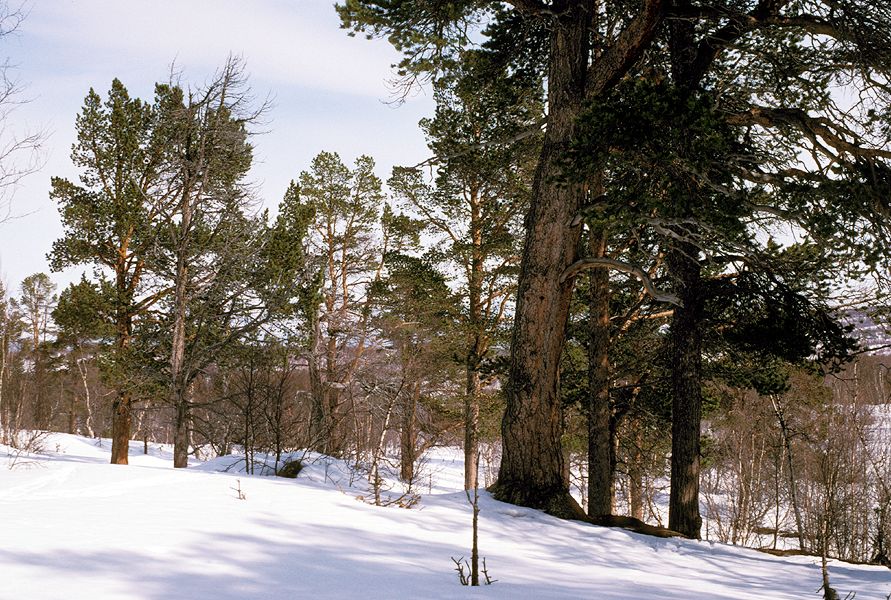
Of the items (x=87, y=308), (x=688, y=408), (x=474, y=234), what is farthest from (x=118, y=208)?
(x=688, y=408)

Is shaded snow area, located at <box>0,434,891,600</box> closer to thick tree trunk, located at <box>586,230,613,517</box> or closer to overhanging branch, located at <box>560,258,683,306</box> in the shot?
overhanging branch, located at <box>560,258,683,306</box>

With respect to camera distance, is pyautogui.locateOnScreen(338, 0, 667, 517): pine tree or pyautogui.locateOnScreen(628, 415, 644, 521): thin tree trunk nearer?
pyautogui.locateOnScreen(338, 0, 667, 517): pine tree

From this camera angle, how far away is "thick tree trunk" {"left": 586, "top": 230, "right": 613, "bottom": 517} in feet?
33.3

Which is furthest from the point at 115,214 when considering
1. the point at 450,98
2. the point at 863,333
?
the point at 863,333

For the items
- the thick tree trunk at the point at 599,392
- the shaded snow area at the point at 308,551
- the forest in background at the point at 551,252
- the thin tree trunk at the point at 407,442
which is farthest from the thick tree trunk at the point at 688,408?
the thin tree trunk at the point at 407,442

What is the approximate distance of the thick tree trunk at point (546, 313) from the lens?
6961 millimetres

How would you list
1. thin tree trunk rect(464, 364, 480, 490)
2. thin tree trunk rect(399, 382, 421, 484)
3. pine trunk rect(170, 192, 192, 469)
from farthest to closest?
thin tree trunk rect(464, 364, 480, 490) < pine trunk rect(170, 192, 192, 469) < thin tree trunk rect(399, 382, 421, 484)

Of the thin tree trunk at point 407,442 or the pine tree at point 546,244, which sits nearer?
the pine tree at point 546,244

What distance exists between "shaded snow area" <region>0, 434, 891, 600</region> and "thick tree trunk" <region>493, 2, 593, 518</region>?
0.78 m

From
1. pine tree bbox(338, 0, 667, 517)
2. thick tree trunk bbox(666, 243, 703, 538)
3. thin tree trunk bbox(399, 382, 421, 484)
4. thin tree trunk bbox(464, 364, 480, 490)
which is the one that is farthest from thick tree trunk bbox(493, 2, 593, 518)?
thin tree trunk bbox(464, 364, 480, 490)

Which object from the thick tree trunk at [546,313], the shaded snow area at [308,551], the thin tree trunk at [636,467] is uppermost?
the thick tree trunk at [546,313]

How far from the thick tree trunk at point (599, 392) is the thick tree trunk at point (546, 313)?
3.25m

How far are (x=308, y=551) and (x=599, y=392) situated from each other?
24.6ft

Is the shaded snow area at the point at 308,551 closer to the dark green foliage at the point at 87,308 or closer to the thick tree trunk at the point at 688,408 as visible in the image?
the thick tree trunk at the point at 688,408
